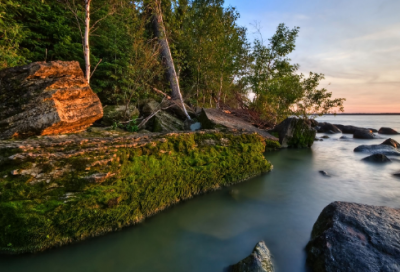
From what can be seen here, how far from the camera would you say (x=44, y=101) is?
200 inches

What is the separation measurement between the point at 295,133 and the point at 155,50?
10.5 meters

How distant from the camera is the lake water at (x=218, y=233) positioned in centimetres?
289

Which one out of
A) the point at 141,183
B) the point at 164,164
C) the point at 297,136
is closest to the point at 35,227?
the point at 141,183

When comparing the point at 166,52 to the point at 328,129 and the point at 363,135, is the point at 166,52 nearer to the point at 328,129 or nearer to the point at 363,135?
the point at 363,135

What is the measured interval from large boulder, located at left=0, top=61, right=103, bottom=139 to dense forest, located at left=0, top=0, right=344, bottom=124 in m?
1.54

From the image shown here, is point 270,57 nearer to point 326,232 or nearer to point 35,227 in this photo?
point 326,232

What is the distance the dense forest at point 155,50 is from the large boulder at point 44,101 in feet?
5.05

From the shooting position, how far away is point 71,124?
561cm

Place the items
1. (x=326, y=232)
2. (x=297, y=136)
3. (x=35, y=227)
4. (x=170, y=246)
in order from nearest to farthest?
(x=35, y=227) < (x=326, y=232) < (x=170, y=246) < (x=297, y=136)

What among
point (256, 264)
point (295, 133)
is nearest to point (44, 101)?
point (256, 264)

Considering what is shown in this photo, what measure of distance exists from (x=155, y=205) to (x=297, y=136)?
1207 cm

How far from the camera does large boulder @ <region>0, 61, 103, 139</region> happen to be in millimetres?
4750

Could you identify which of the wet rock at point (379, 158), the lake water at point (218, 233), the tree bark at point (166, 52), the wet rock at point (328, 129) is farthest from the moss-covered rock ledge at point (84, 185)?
the wet rock at point (328, 129)

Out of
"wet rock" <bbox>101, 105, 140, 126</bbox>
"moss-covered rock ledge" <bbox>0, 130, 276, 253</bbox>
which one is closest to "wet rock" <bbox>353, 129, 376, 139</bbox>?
"moss-covered rock ledge" <bbox>0, 130, 276, 253</bbox>
